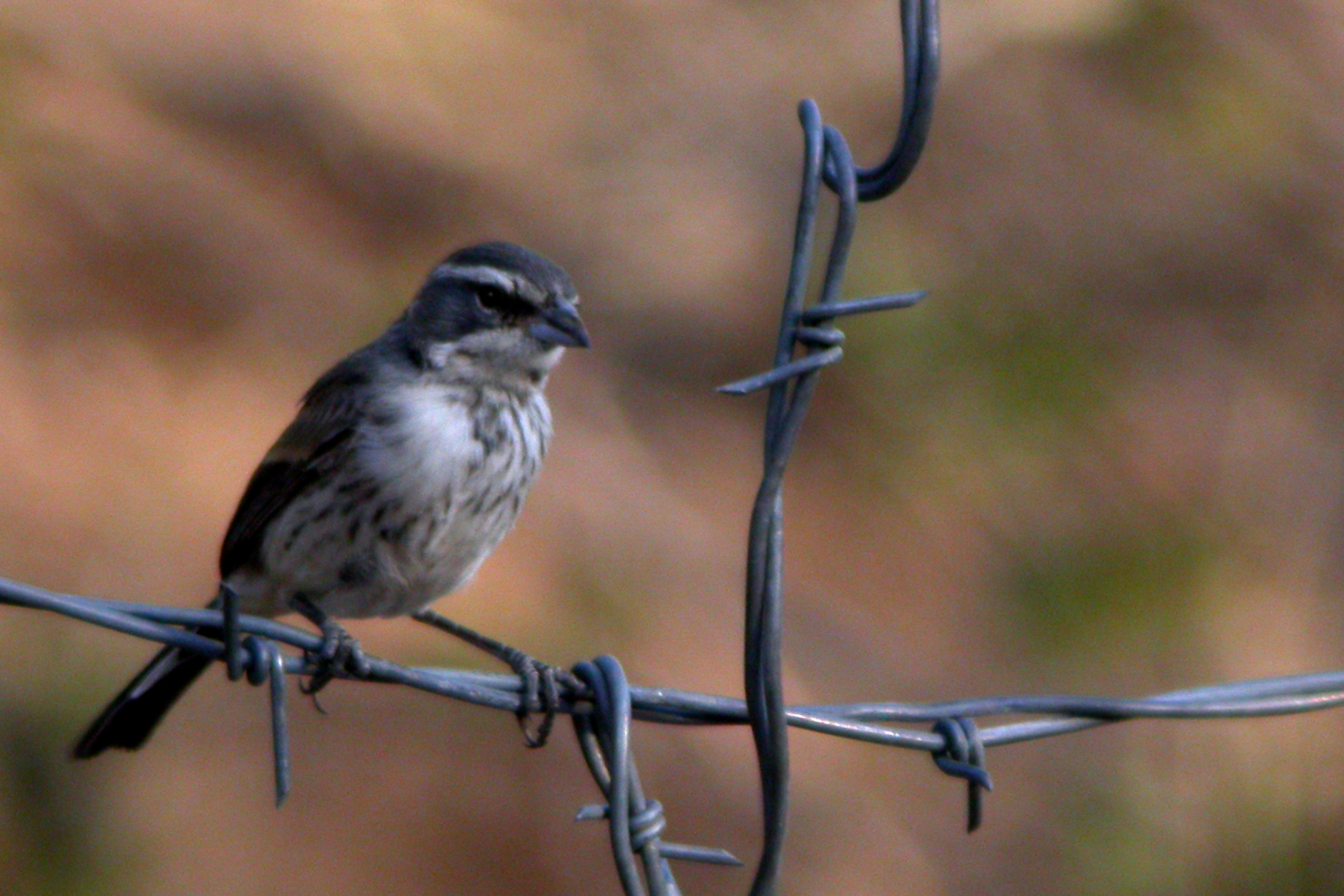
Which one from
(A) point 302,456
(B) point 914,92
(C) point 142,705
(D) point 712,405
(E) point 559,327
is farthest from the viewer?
(D) point 712,405

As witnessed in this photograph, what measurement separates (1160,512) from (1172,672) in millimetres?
1392

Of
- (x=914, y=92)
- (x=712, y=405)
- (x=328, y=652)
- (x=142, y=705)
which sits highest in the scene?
(x=914, y=92)

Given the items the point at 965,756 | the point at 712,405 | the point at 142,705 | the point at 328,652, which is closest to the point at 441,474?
the point at 328,652

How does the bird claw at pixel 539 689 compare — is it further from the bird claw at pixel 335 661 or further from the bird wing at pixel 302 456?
the bird wing at pixel 302 456

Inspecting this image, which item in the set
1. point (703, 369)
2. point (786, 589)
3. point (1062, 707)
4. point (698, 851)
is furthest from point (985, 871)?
point (698, 851)

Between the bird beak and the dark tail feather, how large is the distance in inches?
56.2

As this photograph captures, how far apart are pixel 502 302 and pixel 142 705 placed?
1.70 m

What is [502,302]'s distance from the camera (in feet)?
15.8

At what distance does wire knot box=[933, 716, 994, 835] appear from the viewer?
3168mm

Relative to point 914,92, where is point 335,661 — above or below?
below

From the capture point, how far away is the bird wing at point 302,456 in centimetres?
481

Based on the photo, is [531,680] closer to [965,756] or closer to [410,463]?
[965,756]

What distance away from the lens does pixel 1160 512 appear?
1002 centimetres

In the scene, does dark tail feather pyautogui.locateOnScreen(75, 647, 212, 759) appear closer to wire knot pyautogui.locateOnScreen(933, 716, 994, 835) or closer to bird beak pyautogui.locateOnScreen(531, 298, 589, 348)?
bird beak pyautogui.locateOnScreen(531, 298, 589, 348)
